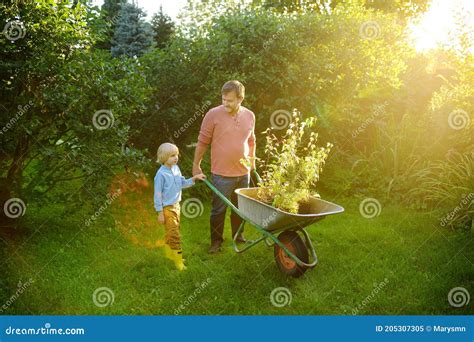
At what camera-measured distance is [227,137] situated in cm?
506

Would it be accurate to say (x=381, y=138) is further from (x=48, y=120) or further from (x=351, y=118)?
(x=48, y=120)

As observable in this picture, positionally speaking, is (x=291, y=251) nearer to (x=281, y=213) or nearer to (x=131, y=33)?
(x=281, y=213)

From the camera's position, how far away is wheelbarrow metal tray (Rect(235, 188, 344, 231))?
409 cm

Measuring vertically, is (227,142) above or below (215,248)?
above

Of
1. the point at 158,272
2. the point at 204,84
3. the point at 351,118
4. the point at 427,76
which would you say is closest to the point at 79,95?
the point at 158,272

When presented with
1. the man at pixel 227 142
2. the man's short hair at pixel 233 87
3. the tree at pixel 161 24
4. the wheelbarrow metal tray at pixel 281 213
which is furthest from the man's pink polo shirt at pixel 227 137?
the tree at pixel 161 24

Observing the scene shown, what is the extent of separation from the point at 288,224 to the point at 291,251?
11.3 inches

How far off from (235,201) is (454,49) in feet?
13.4

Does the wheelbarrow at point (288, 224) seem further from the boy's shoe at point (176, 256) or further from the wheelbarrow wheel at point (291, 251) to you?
the boy's shoe at point (176, 256)

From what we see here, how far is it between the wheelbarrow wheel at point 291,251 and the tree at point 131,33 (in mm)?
12627

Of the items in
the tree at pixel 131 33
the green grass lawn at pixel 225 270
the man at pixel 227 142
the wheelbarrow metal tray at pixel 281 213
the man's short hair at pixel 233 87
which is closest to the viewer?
the wheelbarrow metal tray at pixel 281 213

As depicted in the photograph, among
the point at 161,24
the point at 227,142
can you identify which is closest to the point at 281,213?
the point at 227,142

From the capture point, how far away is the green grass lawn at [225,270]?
4195 mm

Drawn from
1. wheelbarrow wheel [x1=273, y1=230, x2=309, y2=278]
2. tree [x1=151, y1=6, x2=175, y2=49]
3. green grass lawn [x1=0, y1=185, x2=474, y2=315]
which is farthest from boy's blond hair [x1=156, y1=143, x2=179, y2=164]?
tree [x1=151, y1=6, x2=175, y2=49]
